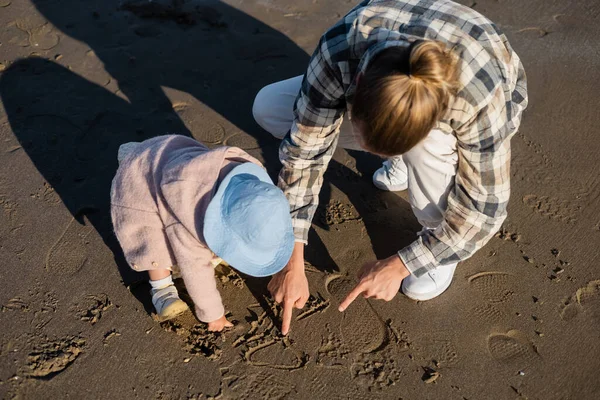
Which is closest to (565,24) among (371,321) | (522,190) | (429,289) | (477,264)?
(522,190)

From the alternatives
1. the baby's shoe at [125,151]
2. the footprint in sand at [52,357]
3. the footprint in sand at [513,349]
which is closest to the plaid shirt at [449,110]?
the footprint in sand at [513,349]

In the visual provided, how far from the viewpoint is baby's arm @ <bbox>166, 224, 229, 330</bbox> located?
74.0 inches

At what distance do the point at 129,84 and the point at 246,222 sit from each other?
6.08 ft

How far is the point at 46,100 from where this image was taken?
9.87 ft

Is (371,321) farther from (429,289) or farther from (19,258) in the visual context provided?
(19,258)

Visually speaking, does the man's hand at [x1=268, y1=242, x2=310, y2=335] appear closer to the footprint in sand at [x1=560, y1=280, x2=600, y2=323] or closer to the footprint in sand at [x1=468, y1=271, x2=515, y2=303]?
the footprint in sand at [x1=468, y1=271, x2=515, y2=303]

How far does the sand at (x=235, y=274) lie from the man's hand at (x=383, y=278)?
257mm

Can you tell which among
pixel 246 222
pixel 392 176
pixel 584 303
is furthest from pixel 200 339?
pixel 584 303

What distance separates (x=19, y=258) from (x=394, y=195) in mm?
1777

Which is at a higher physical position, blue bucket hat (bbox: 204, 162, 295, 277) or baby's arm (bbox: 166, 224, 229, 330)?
blue bucket hat (bbox: 204, 162, 295, 277)

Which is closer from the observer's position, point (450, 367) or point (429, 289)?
point (450, 367)

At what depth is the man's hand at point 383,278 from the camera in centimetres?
200

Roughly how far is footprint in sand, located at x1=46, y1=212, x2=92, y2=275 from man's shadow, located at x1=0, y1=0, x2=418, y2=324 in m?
0.06

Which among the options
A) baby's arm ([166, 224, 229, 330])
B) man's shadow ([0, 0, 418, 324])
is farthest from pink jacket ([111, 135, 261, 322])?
man's shadow ([0, 0, 418, 324])
